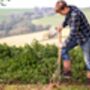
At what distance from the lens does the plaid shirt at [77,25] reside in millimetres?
11008

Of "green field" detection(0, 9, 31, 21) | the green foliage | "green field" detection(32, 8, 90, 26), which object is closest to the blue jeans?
the green foliage

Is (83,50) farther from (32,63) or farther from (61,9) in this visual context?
(32,63)

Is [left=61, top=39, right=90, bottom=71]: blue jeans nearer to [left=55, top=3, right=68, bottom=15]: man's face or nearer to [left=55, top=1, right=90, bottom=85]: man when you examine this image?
[left=55, top=1, right=90, bottom=85]: man

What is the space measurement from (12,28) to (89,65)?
280 cm

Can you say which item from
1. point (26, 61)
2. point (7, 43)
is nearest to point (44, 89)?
point (26, 61)

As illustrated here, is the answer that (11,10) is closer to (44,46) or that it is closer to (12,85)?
(44,46)

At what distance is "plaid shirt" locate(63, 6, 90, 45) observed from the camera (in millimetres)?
11008

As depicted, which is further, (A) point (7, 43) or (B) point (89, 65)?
(A) point (7, 43)

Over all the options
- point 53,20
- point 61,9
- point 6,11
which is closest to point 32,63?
point 53,20

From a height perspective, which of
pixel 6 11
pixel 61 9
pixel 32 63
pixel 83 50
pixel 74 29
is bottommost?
pixel 32 63

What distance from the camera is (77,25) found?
11.0 m

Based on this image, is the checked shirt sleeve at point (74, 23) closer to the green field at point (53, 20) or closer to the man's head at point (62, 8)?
the man's head at point (62, 8)

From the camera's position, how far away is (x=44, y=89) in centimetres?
1059

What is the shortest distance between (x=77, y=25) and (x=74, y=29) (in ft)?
0.28
